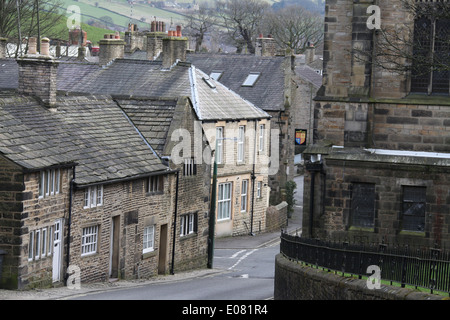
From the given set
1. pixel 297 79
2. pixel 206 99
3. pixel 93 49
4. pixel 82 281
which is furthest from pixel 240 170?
pixel 93 49

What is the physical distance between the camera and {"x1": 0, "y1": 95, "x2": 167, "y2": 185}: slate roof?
28.3 m

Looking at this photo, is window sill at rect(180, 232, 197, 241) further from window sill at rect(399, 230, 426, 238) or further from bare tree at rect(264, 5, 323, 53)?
bare tree at rect(264, 5, 323, 53)

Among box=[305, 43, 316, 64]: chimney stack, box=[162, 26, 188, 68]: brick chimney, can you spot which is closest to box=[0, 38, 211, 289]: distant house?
box=[162, 26, 188, 68]: brick chimney

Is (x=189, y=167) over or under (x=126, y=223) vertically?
over

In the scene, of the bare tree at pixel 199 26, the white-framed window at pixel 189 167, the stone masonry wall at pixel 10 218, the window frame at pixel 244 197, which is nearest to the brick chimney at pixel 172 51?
the window frame at pixel 244 197

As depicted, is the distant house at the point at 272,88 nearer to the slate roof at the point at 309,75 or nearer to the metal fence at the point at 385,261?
the slate roof at the point at 309,75

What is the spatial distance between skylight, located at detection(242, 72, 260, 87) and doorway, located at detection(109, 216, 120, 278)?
→ 2934 centimetres

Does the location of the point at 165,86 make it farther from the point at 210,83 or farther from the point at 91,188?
the point at 91,188

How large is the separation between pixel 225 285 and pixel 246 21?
111104 millimetres

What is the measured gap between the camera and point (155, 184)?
35.1 metres

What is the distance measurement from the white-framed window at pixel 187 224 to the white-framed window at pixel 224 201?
10.4 meters

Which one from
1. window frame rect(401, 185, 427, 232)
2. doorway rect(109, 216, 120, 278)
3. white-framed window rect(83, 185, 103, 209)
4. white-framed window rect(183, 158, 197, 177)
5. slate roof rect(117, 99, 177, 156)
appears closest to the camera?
window frame rect(401, 185, 427, 232)

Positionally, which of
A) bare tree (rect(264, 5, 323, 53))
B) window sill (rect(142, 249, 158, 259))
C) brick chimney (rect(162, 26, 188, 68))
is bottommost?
window sill (rect(142, 249, 158, 259))

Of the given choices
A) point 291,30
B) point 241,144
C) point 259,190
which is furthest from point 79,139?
point 291,30
